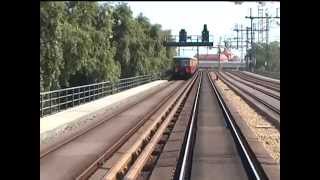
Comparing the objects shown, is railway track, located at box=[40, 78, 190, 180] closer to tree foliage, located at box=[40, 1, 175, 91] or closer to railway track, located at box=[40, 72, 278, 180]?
railway track, located at box=[40, 72, 278, 180]

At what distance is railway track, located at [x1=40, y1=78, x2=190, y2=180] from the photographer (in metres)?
12.3

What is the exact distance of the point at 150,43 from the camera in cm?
6656

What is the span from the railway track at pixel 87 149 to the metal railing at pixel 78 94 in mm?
2393

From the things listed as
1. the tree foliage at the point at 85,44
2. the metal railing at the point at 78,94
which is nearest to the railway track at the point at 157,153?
the metal railing at the point at 78,94

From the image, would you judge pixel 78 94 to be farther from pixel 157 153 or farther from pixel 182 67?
pixel 182 67

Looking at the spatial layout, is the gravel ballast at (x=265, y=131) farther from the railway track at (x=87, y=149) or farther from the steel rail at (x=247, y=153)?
the railway track at (x=87, y=149)

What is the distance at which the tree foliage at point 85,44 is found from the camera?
85.2 ft

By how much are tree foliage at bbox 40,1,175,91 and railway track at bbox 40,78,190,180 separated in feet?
14.2

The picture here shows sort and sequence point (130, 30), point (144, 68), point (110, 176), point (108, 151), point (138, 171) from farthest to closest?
point (144, 68), point (130, 30), point (108, 151), point (138, 171), point (110, 176)

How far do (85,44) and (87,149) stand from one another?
53.8 ft

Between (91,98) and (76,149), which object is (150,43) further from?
(76,149)

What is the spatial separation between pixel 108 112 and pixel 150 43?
3779 centimetres
